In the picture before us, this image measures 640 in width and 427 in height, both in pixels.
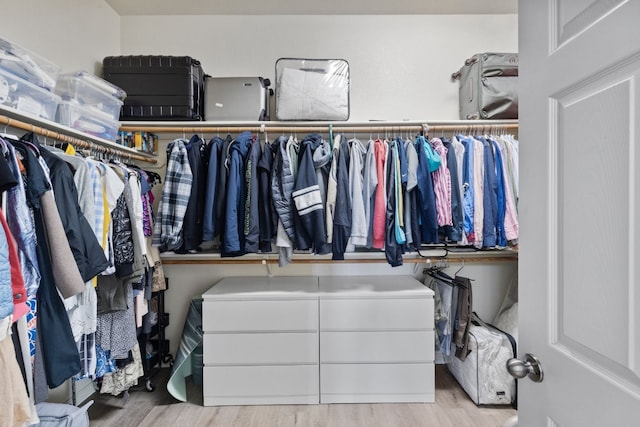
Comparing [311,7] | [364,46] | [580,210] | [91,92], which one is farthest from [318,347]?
[311,7]

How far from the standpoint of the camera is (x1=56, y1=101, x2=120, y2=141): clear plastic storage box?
1.66m

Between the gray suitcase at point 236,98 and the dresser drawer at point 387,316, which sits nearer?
the dresser drawer at point 387,316

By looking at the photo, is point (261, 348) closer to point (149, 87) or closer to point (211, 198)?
point (211, 198)

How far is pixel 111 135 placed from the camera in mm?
2037

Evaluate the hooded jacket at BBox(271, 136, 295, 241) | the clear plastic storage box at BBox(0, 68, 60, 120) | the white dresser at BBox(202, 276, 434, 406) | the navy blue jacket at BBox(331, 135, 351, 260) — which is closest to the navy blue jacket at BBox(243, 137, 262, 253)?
the hooded jacket at BBox(271, 136, 295, 241)

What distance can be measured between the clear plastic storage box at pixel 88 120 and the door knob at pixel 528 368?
2.10 meters

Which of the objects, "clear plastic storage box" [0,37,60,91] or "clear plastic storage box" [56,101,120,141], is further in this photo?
"clear plastic storage box" [56,101,120,141]

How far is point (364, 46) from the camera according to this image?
254 cm

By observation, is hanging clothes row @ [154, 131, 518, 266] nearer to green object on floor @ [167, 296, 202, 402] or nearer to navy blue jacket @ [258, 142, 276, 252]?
navy blue jacket @ [258, 142, 276, 252]

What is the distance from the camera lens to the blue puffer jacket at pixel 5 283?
0.95 metres

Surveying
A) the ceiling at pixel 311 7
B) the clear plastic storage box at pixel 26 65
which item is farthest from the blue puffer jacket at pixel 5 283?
the ceiling at pixel 311 7

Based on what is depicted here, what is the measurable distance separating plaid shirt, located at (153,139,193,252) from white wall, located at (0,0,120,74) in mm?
873

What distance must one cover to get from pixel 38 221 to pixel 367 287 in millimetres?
1729

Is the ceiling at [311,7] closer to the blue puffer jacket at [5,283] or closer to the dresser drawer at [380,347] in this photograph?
the blue puffer jacket at [5,283]
